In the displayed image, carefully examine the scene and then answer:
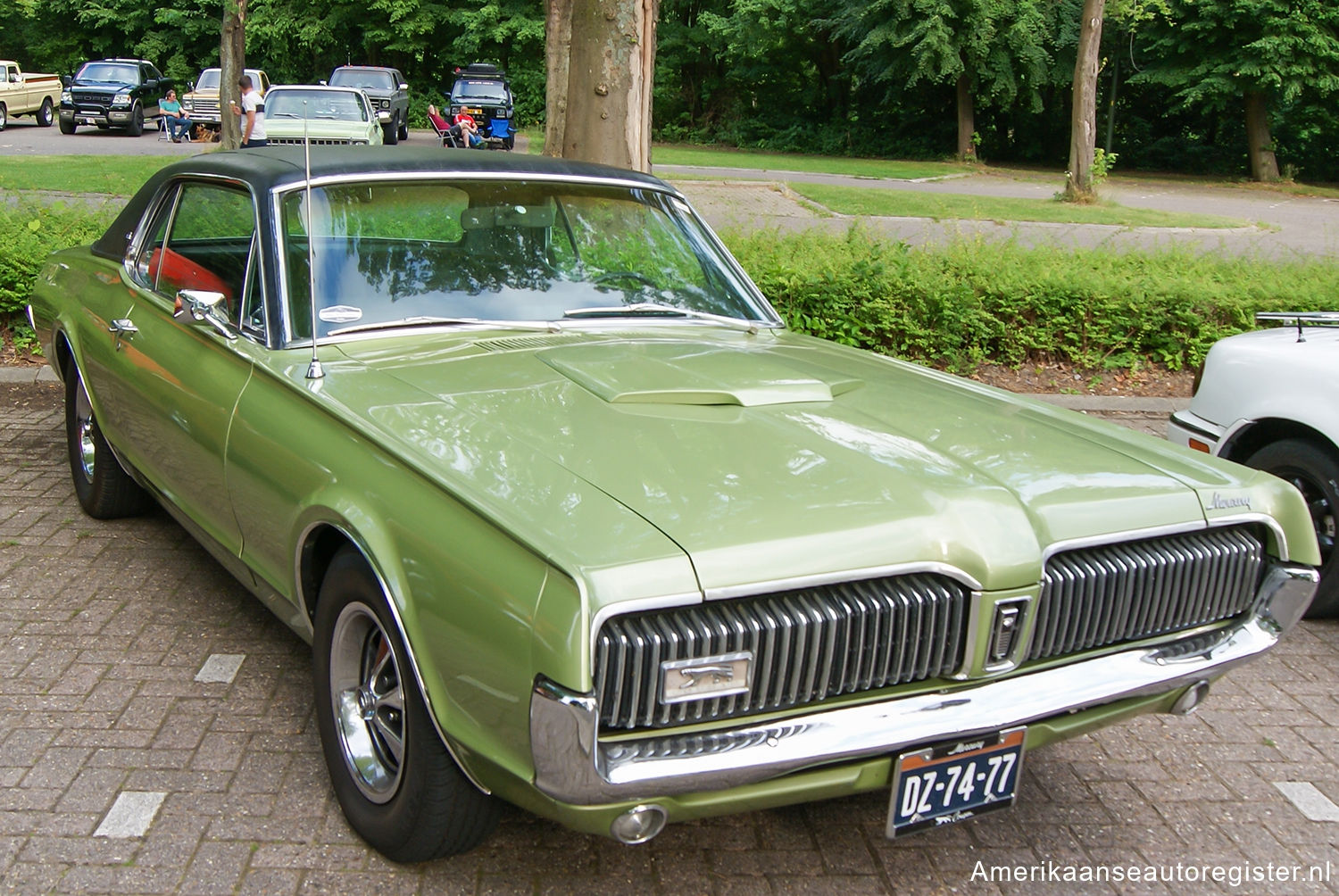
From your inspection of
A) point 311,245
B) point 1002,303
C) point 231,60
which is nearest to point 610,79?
point 1002,303

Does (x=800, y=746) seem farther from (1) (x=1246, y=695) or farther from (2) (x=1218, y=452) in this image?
(2) (x=1218, y=452)

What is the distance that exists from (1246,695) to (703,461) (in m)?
2.45

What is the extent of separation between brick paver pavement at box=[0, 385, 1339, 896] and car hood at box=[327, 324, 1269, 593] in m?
0.92

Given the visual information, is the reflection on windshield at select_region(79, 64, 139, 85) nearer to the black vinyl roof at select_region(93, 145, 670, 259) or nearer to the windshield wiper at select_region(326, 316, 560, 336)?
the black vinyl roof at select_region(93, 145, 670, 259)

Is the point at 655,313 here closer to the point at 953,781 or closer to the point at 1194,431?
the point at 953,781

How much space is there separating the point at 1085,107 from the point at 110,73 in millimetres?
24541

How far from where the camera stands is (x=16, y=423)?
6414mm

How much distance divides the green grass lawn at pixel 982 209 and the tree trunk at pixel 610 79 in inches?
338

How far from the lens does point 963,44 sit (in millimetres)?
31625

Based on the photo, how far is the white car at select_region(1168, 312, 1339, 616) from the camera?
4.39 metres

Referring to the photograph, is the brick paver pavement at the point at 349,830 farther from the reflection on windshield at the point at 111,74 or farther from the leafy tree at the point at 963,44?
the reflection on windshield at the point at 111,74

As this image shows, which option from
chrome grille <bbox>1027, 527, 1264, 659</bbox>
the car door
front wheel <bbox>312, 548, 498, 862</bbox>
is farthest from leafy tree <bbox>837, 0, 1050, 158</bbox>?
front wheel <bbox>312, 548, 498, 862</bbox>

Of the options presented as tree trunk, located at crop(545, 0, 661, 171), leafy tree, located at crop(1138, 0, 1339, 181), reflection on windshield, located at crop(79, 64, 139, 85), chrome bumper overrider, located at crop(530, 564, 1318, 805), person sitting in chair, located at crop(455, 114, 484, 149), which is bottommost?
chrome bumper overrider, located at crop(530, 564, 1318, 805)

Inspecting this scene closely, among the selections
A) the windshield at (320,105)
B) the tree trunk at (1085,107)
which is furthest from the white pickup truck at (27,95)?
the tree trunk at (1085,107)
